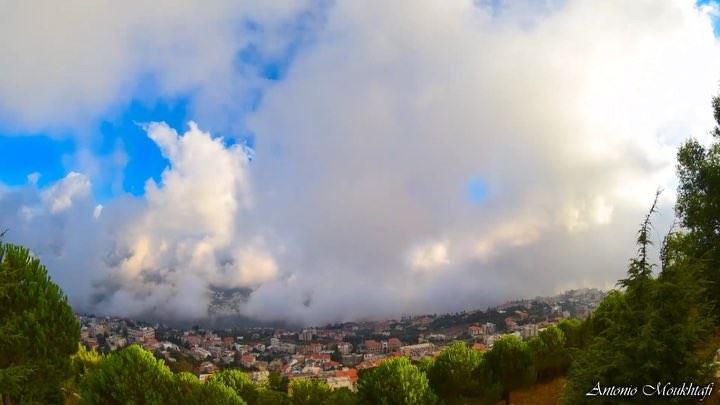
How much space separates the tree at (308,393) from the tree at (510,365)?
40.9 feet

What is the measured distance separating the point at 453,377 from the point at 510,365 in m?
5.37

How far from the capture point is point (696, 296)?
12039 mm

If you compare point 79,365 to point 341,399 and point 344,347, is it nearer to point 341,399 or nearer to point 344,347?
point 341,399

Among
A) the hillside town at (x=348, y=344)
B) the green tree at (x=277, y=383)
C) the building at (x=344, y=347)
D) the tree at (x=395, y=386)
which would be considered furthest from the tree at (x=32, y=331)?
the building at (x=344, y=347)

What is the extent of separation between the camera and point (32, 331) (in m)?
22.9

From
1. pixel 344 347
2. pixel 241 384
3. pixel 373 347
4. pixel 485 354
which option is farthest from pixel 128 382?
→ pixel 344 347

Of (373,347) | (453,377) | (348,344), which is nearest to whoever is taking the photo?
(453,377)

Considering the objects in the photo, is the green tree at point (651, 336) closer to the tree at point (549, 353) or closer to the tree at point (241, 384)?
the tree at point (241, 384)

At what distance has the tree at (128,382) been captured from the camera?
2019 centimetres

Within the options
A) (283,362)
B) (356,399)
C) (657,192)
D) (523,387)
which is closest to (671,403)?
(657,192)

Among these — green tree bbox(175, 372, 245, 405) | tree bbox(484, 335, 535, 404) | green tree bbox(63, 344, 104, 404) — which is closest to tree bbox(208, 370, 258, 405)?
green tree bbox(63, 344, 104, 404)

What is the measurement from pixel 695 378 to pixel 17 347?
88.4 ft

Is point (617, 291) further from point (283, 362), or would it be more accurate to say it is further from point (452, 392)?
point (283, 362)

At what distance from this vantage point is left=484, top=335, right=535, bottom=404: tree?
111ft
